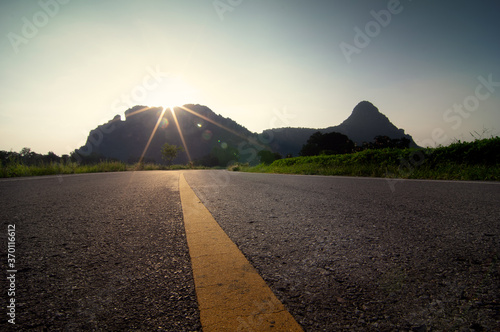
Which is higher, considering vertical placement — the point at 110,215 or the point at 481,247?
the point at 110,215

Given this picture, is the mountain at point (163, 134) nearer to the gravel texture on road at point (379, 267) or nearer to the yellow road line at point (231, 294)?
the gravel texture on road at point (379, 267)

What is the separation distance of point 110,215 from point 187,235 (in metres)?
1.12

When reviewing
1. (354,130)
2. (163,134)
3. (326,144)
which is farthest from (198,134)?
(354,130)

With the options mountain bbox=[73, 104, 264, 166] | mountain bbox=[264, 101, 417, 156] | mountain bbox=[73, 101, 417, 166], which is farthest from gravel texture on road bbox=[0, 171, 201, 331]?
mountain bbox=[264, 101, 417, 156]

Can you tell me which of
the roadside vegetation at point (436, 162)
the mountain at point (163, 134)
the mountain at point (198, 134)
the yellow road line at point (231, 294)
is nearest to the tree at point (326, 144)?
the mountain at point (198, 134)

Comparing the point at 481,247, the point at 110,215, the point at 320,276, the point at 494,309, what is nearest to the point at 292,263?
the point at 320,276

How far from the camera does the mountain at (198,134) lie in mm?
111250

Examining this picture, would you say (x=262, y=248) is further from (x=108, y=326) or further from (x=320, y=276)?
(x=108, y=326)

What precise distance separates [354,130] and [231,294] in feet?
423

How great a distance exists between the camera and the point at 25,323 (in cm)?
74

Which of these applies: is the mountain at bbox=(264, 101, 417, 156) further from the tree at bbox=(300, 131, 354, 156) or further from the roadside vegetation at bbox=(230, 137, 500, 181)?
the roadside vegetation at bbox=(230, 137, 500, 181)

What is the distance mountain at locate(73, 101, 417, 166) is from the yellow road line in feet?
334

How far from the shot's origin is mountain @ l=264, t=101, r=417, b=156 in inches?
4648

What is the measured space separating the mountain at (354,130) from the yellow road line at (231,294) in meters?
116
